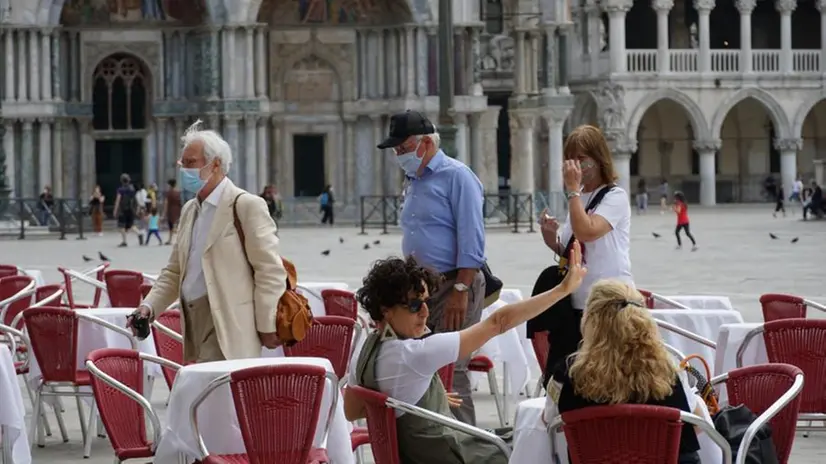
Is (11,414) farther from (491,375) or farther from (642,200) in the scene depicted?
(642,200)

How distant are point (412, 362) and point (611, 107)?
177 feet

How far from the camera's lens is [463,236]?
10.2 metres

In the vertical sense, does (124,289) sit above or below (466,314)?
below

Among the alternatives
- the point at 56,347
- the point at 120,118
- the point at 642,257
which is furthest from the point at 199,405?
the point at 120,118

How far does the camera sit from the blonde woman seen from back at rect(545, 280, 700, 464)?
279 inches

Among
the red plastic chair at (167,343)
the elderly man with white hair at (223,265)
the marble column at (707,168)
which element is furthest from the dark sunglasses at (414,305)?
the marble column at (707,168)

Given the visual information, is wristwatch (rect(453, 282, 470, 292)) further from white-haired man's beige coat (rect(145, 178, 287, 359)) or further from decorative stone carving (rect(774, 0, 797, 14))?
decorative stone carving (rect(774, 0, 797, 14))

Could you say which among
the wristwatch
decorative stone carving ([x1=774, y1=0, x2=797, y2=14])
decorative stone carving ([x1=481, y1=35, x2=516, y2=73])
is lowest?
the wristwatch

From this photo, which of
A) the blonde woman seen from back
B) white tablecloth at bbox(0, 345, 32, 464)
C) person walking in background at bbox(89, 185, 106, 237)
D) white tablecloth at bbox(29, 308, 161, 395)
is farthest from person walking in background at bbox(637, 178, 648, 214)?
the blonde woman seen from back

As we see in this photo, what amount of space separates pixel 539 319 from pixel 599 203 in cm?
65

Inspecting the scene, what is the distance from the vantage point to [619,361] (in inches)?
279

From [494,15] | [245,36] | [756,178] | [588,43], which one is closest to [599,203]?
[245,36]

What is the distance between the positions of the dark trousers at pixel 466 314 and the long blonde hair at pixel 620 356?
277 cm

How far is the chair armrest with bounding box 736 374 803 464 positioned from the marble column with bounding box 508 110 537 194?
4100 cm
